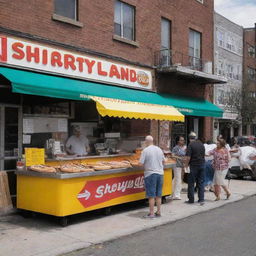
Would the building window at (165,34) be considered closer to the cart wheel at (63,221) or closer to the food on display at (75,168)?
the food on display at (75,168)

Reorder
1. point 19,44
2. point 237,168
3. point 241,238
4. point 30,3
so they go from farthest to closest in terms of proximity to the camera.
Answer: point 237,168
point 30,3
point 19,44
point 241,238

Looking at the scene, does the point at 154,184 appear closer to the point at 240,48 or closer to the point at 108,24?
the point at 108,24

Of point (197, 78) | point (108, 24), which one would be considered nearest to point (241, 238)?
point (108, 24)

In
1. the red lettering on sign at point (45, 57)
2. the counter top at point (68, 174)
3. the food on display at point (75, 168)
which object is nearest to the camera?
the counter top at point (68, 174)

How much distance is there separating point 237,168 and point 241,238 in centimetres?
900

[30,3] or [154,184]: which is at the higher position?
[30,3]

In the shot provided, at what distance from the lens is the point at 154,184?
7.91 m

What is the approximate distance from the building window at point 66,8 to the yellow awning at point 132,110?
296cm

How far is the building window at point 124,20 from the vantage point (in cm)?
A: 1251

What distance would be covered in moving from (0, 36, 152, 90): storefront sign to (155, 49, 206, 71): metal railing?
1348mm

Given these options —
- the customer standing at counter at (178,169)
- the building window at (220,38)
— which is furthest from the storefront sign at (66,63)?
the building window at (220,38)

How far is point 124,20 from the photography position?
42.0 ft

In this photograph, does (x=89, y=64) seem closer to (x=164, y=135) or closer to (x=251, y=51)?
(x=164, y=135)

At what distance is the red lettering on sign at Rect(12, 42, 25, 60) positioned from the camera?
860 centimetres
